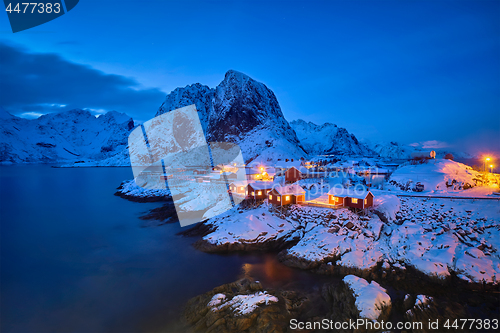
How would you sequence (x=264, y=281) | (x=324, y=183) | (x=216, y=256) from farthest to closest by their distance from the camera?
1. (x=324, y=183)
2. (x=216, y=256)
3. (x=264, y=281)

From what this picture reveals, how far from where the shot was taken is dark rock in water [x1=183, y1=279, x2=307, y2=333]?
12.0 metres

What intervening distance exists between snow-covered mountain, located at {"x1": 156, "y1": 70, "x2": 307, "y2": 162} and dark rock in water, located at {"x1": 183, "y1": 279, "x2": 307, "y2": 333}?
8481 centimetres

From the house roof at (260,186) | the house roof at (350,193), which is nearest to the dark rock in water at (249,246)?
the house roof at (350,193)

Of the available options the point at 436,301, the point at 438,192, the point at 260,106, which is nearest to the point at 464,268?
the point at 436,301

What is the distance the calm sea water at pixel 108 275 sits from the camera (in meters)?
14.3

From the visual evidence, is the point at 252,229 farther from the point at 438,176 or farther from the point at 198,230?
the point at 438,176

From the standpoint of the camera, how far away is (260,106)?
12950 centimetres

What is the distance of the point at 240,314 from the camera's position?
1254cm

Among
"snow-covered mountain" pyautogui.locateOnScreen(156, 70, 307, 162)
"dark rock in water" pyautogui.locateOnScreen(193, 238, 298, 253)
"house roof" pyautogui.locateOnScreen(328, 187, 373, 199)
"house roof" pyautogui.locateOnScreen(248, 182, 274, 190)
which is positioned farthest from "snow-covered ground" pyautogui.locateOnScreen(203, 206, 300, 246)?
"snow-covered mountain" pyautogui.locateOnScreen(156, 70, 307, 162)

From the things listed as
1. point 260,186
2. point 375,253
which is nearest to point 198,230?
point 260,186

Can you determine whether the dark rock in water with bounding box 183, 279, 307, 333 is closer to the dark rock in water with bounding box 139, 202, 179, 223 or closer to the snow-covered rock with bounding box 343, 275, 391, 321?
the snow-covered rock with bounding box 343, 275, 391, 321

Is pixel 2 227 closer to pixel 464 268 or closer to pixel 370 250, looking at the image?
pixel 370 250

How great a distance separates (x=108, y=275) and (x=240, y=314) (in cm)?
1399

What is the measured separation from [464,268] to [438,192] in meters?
17.6
